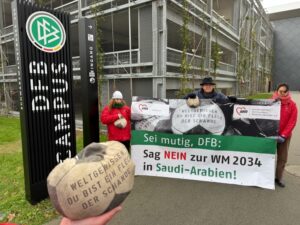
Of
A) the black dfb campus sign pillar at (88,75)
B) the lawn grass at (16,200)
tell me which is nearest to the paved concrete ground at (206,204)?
the lawn grass at (16,200)

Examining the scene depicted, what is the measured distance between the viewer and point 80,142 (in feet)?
23.1

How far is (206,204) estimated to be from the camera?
137 inches

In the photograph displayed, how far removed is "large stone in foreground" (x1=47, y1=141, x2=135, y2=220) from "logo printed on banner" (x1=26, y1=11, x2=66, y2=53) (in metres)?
2.75

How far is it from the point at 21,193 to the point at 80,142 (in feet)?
10.4

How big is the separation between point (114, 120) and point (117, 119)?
6cm

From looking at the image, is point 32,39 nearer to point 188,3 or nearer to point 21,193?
point 21,193

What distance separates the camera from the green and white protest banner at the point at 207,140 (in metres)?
3.93

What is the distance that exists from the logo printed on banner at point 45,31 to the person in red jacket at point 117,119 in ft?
4.64

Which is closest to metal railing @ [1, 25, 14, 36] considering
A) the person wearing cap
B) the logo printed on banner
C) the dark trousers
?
the logo printed on banner

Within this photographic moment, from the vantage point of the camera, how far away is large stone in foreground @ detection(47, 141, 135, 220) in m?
0.92

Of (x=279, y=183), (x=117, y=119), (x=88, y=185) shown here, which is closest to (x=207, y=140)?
(x=279, y=183)

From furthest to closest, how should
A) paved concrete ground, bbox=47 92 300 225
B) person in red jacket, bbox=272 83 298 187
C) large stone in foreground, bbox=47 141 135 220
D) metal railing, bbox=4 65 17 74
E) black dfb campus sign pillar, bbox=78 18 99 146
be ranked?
1. metal railing, bbox=4 65 17 74
2. person in red jacket, bbox=272 83 298 187
3. black dfb campus sign pillar, bbox=78 18 99 146
4. paved concrete ground, bbox=47 92 300 225
5. large stone in foreground, bbox=47 141 135 220

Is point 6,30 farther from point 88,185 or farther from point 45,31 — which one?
point 88,185

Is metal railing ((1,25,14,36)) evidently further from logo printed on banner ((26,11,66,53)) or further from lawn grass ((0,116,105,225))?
logo printed on banner ((26,11,66,53))
